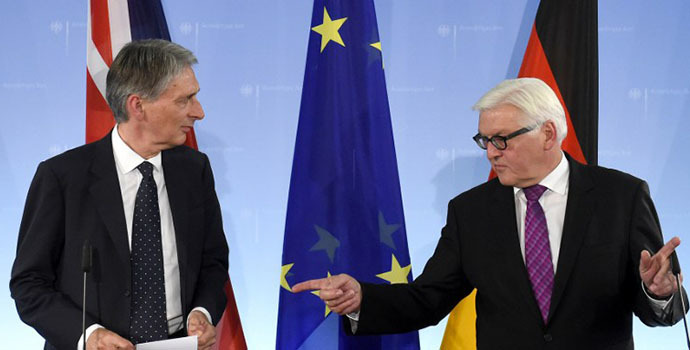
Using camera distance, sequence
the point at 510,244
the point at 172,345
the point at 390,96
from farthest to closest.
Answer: the point at 390,96 → the point at 510,244 → the point at 172,345

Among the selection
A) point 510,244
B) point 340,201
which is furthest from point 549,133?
point 340,201

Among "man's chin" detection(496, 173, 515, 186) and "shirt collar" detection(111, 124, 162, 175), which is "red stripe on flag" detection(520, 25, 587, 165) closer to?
"man's chin" detection(496, 173, 515, 186)

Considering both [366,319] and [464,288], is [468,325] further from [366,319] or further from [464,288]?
[366,319]

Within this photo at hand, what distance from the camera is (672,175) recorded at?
12.8 ft

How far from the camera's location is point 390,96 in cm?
392

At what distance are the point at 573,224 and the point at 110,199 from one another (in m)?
1.41

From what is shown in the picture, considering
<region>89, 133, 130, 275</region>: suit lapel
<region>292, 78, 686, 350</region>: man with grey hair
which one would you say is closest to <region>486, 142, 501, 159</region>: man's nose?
<region>292, 78, 686, 350</region>: man with grey hair

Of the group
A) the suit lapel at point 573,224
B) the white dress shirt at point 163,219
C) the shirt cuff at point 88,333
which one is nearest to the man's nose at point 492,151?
the suit lapel at point 573,224

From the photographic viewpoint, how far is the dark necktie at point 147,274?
224 centimetres

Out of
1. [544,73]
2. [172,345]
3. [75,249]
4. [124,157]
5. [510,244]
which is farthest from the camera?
[544,73]

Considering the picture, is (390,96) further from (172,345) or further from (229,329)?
(172,345)

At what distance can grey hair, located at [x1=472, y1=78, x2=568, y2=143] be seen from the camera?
98.0 inches

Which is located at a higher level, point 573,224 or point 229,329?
point 573,224

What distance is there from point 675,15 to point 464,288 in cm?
213
